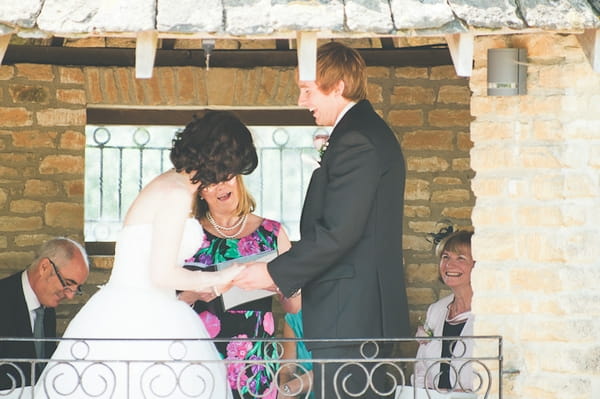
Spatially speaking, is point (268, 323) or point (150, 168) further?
point (150, 168)

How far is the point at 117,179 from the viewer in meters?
7.88

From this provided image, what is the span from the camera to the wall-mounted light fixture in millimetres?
4777

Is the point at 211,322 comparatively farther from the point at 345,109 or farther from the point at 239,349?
the point at 345,109

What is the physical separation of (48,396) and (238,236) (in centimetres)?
146

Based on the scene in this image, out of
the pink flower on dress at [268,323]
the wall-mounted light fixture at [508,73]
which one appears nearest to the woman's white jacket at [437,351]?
the pink flower on dress at [268,323]

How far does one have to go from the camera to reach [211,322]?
584 centimetres

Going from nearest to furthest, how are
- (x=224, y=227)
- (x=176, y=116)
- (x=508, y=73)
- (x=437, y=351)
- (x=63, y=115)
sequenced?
(x=508, y=73) < (x=224, y=227) < (x=437, y=351) < (x=63, y=115) < (x=176, y=116)

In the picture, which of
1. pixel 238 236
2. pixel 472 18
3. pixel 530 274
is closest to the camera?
pixel 472 18

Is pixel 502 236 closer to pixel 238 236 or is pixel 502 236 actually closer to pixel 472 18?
pixel 472 18

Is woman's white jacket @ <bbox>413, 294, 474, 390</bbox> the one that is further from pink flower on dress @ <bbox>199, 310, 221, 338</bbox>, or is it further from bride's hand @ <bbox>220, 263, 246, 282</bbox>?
bride's hand @ <bbox>220, 263, 246, 282</bbox>

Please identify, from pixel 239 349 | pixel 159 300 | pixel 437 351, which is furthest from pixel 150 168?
pixel 159 300

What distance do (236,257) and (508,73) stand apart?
1.80 metres

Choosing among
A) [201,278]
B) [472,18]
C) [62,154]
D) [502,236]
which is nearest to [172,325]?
[201,278]

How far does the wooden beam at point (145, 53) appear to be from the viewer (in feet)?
14.7
